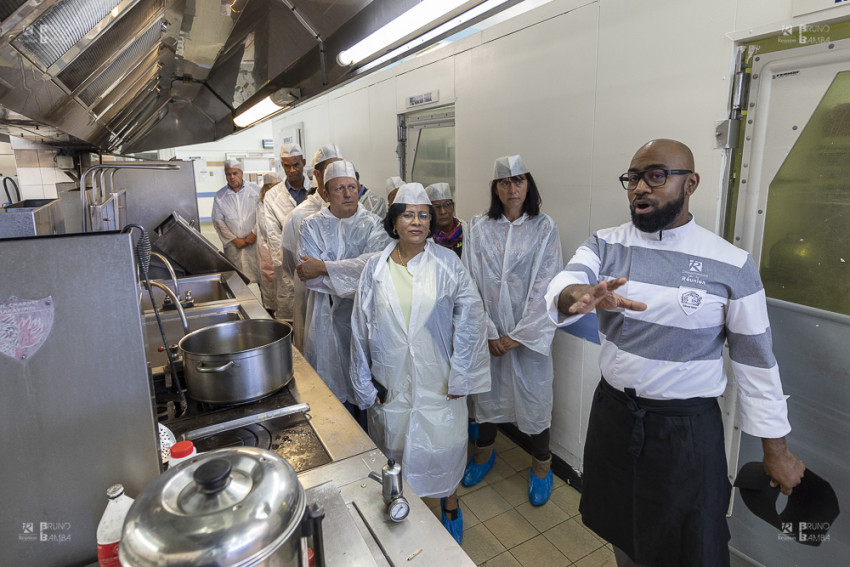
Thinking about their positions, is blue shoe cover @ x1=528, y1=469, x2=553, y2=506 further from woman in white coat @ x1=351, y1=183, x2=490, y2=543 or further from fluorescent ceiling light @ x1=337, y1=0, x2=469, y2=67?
fluorescent ceiling light @ x1=337, y1=0, x2=469, y2=67

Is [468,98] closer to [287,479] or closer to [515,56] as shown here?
[515,56]

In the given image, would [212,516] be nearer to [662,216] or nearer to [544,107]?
[662,216]

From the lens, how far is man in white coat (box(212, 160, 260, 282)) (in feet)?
14.6

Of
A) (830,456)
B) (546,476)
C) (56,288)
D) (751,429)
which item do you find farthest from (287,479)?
(546,476)

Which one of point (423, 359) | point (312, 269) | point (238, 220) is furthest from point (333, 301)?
point (238, 220)

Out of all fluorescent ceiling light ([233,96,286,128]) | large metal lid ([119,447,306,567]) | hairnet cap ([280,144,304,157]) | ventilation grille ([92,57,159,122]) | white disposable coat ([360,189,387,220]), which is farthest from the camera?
hairnet cap ([280,144,304,157])

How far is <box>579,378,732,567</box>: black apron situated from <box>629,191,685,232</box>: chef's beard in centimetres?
52

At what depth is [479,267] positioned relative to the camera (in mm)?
2414

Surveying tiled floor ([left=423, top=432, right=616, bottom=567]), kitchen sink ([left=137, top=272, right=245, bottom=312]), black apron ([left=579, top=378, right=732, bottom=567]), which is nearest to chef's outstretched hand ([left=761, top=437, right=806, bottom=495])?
black apron ([left=579, top=378, right=732, bottom=567])

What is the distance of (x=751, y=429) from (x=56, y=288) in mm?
1689

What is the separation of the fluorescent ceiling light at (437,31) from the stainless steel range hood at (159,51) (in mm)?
100

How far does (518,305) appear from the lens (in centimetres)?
232

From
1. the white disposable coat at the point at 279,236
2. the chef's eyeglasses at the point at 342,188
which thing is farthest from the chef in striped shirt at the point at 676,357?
the white disposable coat at the point at 279,236

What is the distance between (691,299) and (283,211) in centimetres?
326
